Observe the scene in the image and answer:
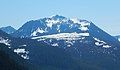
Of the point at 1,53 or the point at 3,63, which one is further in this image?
the point at 1,53

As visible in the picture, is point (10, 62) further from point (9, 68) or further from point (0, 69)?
point (0, 69)

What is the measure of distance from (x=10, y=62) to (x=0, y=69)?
16189 millimetres

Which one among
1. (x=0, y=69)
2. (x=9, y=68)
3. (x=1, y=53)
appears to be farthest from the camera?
(x=1, y=53)

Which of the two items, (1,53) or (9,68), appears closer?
(9,68)

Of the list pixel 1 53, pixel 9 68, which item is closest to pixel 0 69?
pixel 9 68

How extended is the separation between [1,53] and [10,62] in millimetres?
7193

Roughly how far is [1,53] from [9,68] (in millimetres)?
13643

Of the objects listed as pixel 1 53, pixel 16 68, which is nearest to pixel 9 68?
pixel 16 68

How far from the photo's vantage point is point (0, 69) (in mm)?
126500

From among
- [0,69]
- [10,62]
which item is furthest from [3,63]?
[0,69]

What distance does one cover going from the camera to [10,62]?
143 m

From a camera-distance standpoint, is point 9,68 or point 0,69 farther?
point 9,68

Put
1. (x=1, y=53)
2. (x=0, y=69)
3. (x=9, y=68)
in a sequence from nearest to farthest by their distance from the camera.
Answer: (x=0, y=69) → (x=9, y=68) → (x=1, y=53)

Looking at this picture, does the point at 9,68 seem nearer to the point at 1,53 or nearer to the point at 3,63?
the point at 3,63
